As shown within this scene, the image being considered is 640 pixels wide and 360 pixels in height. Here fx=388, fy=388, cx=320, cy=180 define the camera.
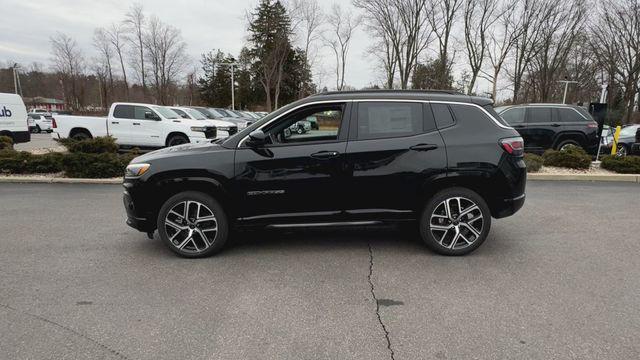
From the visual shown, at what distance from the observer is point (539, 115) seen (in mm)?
11828

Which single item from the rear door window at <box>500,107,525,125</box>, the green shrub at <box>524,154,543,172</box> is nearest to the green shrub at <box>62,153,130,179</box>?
the green shrub at <box>524,154,543,172</box>

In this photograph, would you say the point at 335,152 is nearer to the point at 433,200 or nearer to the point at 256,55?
the point at 433,200

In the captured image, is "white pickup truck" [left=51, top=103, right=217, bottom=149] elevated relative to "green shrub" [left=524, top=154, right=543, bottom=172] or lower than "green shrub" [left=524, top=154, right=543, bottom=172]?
elevated

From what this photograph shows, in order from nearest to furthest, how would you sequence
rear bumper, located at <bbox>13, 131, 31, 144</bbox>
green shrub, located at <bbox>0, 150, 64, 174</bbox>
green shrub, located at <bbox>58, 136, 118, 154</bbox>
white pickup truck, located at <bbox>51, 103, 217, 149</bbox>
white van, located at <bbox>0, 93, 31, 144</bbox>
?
green shrub, located at <bbox>0, 150, 64, 174</bbox>
green shrub, located at <bbox>58, 136, 118, 154</bbox>
white pickup truck, located at <bbox>51, 103, 217, 149</bbox>
white van, located at <bbox>0, 93, 31, 144</bbox>
rear bumper, located at <bbox>13, 131, 31, 144</bbox>

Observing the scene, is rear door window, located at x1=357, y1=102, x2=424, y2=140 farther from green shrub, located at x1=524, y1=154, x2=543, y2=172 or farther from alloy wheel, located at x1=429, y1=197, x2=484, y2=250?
green shrub, located at x1=524, y1=154, x2=543, y2=172

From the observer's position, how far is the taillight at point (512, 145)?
4.40 m

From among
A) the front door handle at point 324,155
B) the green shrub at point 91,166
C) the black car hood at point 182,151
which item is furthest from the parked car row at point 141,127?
the front door handle at point 324,155

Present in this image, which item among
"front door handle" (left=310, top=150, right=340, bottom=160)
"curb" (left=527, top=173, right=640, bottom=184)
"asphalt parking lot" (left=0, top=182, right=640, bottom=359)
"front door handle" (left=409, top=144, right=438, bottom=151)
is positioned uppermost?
"front door handle" (left=409, top=144, right=438, bottom=151)

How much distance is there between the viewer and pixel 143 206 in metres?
4.44

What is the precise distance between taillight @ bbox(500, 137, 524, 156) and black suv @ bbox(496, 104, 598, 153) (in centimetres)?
829

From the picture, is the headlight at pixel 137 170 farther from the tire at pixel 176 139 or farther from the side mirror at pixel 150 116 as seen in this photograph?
the side mirror at pixel 150 116

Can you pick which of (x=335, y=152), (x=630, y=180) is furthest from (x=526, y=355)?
(x=630, y=180)

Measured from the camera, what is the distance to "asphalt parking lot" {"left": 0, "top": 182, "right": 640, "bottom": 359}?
9.25ft

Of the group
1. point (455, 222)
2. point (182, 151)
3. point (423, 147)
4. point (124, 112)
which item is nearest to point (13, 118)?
point (124, 112)
